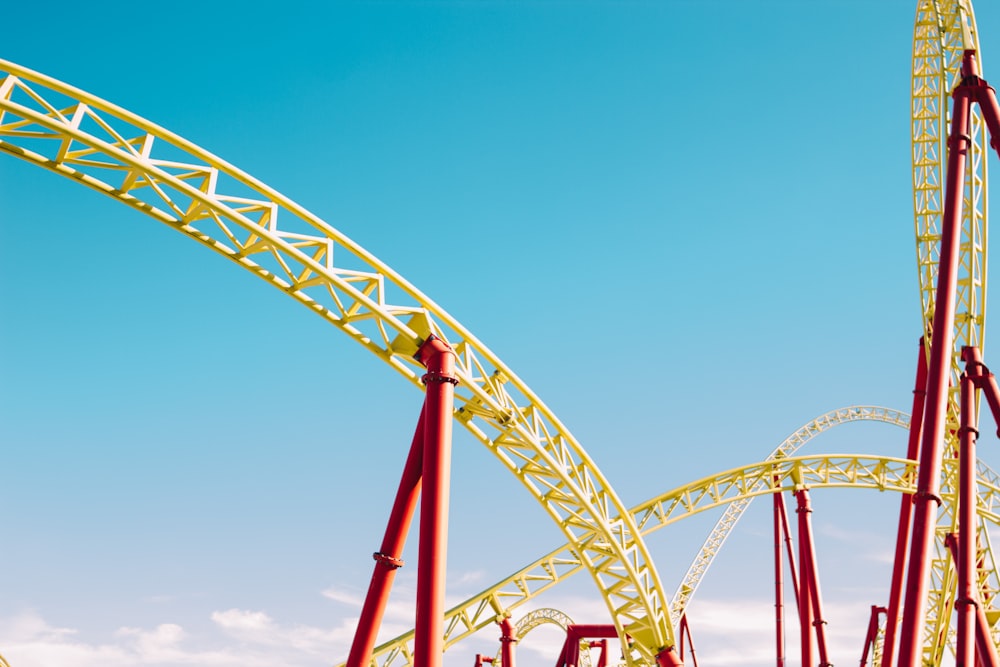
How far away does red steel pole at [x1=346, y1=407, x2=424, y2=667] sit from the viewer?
11.2 m

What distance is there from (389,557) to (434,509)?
1.67m

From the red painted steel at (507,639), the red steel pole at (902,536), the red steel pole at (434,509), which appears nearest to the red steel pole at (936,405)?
the red steel pole at (902,536)

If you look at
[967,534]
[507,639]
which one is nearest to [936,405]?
[967,534]

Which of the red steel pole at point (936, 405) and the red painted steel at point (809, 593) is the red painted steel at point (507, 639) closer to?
the red painted steel at point (809, 593)

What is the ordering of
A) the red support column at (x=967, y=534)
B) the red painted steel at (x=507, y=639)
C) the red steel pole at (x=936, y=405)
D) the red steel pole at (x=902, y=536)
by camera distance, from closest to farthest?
the red steel pole at (x=936, y=405) → the red support column at (x=967, y=534) → the red steel pole at (x=902, y=536) → the red painted steel at (x=507, y=639)

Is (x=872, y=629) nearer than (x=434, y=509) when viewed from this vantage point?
No

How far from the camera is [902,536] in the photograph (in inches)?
637

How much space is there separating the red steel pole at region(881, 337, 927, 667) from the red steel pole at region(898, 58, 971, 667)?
287cm

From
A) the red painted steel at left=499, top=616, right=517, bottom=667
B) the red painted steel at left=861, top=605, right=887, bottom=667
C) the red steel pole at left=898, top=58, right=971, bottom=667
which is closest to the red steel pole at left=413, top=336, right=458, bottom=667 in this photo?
the red steel pole at left=898, top=58, right=971, bottom=667

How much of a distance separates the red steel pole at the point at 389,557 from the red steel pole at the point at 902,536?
8369 millimetres

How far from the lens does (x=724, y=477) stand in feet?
61.6

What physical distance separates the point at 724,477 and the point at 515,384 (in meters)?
7.94

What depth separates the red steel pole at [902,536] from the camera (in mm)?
15570

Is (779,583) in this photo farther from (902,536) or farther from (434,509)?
(434,509)
